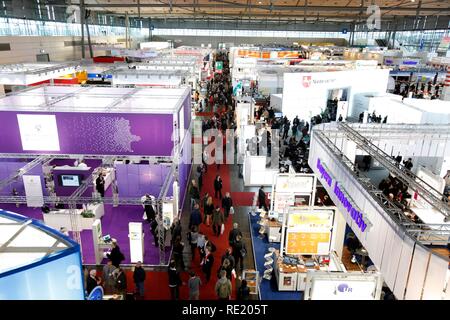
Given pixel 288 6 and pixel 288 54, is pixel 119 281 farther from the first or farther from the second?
pixel 288 54

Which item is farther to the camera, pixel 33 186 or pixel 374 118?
pixel 374 118

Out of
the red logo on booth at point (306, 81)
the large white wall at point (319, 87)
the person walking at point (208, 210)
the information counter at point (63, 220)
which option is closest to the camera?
the information counter at point (63, 220)

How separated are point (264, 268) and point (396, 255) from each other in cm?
369

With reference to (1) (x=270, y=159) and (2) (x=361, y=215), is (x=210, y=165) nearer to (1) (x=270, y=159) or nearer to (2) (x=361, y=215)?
(1) (x=270, y=159)

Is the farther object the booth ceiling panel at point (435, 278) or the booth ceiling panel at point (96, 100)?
the booth ceiling panel at point (96, 100)

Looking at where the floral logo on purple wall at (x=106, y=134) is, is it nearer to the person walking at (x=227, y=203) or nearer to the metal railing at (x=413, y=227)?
the person walking at (x=227, y=203)

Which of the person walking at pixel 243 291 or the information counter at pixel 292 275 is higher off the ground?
the person walking at pixel 243 291

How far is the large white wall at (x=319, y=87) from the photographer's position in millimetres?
18047

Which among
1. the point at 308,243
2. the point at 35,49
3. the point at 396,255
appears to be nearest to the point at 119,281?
the point at 308,243

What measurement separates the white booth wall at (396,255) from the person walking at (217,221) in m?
3.31

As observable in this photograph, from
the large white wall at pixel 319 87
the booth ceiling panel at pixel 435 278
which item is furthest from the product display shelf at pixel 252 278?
the large white wall at pixel 319 87

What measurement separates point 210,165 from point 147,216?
5511mm

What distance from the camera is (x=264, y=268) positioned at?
27.3 feet
